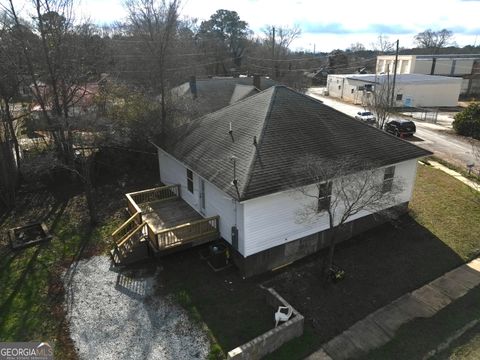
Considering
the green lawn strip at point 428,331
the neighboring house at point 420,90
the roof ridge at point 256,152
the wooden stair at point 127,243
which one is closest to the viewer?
the green lawn strip at point 428,331

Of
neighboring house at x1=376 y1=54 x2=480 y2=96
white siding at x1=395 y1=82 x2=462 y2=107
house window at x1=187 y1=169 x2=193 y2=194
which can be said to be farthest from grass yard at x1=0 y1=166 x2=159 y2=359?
neighboring house at x1=376 y1=54 x2=480 y2=96

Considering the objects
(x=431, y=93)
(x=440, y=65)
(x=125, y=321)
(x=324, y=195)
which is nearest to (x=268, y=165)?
(x=324, y=195)

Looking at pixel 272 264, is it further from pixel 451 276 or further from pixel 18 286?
pixel 18 286

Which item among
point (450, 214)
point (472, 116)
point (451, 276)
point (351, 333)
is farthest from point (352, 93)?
point (351, 333)

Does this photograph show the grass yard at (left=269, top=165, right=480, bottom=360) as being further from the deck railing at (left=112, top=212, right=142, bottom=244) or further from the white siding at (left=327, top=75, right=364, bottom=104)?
the white siding at (left=327, top=75, right=364, bottom=104)

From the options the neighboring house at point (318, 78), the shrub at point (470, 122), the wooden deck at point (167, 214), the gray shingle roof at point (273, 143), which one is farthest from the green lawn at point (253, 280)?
the neighboring house at point (318, 78)

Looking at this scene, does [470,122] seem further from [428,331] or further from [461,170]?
[428,331]

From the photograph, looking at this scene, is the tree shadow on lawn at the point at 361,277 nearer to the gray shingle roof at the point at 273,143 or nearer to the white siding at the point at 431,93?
the gray shingle roof at the point at 273,143
